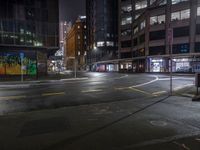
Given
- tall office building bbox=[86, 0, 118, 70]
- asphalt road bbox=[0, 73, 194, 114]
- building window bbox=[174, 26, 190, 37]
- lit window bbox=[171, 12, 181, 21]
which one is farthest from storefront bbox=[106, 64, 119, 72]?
asphalt road bbox=[0, 73, 194, 114]

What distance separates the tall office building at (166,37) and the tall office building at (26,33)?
23.2 m

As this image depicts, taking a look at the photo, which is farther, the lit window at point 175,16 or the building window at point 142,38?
the building window at point 142,38

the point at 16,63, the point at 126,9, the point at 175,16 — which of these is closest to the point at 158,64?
the point at 175,16

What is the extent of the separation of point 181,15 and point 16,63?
40481mm

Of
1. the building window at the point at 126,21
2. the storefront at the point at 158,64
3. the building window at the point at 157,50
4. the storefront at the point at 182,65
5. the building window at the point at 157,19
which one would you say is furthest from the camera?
the building window at the point at 126,21

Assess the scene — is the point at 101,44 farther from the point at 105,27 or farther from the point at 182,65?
the point at 182,65

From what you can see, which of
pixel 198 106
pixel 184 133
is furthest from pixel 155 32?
pixel 184 133

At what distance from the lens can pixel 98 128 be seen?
6.52 meters

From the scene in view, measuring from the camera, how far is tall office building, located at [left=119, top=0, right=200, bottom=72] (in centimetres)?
5116

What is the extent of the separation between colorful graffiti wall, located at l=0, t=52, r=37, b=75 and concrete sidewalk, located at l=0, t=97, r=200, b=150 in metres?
28.3

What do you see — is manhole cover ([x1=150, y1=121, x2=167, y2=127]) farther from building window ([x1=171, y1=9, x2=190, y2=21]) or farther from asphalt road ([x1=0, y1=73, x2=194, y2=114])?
building window ([x1=171, y1=9, x2=190, y2=21])

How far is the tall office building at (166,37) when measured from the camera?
5116 centimetres

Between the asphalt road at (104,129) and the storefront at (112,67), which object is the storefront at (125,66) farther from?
the asphalt road at (104,129)

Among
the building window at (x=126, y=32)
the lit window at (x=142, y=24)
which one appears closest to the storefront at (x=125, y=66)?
the building window at (x=126, y=32)
